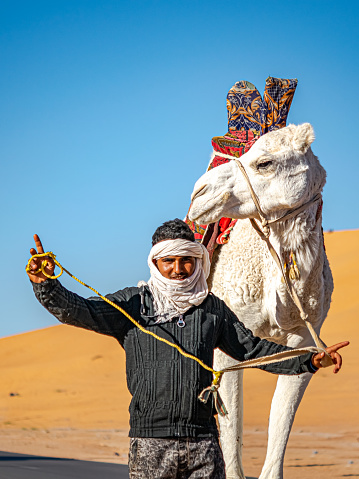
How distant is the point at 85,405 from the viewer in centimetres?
1866

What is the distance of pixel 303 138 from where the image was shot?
446 cm

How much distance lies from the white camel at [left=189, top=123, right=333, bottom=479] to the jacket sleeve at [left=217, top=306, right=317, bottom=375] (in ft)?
2.97

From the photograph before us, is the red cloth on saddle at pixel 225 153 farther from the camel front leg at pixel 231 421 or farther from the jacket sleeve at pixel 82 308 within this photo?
the jacket sleeve at pixel 82 308

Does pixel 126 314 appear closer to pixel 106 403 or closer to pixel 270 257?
pixel 270 257

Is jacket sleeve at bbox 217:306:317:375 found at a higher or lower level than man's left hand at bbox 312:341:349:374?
higher

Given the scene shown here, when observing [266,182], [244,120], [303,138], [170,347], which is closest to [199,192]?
[266,182]

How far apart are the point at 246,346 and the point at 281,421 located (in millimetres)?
1661

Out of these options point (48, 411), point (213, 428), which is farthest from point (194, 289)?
point (48, 411)

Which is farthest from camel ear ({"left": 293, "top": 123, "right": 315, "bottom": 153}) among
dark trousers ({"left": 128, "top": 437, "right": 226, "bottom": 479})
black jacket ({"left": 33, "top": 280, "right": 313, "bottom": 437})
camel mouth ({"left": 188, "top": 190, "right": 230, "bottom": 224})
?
dark trousers ({"left": 128, "top": 437, "right": 226, "bottom": 479})

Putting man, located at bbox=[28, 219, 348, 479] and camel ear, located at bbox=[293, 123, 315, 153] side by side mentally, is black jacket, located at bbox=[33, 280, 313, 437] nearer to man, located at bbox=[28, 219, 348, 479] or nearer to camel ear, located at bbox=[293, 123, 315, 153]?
man, located at bbox=[28, 219, 348, 479]

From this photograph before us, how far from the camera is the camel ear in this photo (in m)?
4.46

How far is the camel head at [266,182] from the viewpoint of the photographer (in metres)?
4.40

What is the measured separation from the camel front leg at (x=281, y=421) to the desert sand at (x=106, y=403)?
356 centimetres

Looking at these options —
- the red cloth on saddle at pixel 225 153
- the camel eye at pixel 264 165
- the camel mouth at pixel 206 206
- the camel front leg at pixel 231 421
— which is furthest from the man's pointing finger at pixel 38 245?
the red cloth on saddle at pixel 225 153
